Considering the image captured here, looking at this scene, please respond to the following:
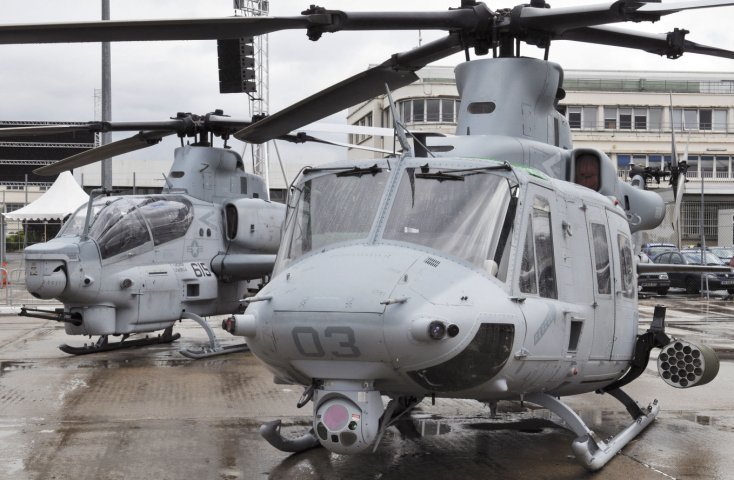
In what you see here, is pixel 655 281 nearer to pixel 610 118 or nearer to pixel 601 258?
pixel 601 258

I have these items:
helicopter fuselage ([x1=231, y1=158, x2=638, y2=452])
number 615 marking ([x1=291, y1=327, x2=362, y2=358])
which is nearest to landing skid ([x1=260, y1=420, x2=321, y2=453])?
helicopter fuselage ([x1=231, y1=158, x2=638, y2=452])

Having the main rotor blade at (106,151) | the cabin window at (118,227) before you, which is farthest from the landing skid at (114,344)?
the main rotor blade at (106,151)

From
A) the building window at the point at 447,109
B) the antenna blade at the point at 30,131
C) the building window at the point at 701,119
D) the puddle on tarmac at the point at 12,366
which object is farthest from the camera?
the building window at the point at 701,119

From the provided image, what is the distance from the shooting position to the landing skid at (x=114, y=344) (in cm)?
1400

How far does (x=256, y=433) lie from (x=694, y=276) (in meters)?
25.3

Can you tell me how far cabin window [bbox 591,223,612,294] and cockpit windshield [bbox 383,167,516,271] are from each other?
1407 mm

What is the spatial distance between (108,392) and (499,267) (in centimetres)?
611

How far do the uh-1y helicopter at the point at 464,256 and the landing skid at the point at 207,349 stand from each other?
5441mm

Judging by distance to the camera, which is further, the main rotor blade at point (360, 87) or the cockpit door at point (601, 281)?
the main rotor blade at point (360, 87)

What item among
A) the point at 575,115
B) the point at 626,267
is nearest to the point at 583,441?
the point at 626,267

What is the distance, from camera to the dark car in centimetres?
2959

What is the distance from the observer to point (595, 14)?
738 centimetres

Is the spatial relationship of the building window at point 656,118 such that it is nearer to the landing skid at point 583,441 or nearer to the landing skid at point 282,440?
the landing skid at point 583,441

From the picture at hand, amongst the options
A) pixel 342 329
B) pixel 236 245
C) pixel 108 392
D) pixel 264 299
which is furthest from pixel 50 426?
pixel 236 245
